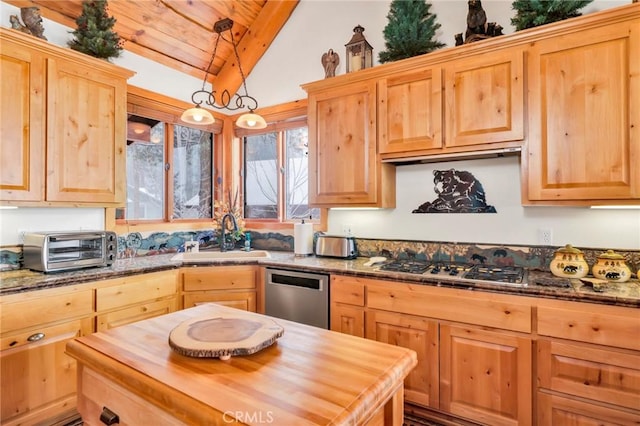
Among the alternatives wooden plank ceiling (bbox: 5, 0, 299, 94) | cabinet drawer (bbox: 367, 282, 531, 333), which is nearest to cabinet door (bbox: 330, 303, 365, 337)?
cabinet drawer (bbox: 367, 282, 531, 333)

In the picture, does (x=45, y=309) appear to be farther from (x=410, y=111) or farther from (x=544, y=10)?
(x=544, y=10)

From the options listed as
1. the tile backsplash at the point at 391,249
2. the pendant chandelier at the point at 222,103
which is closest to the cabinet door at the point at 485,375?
the tile backsplash at the point at 391,249

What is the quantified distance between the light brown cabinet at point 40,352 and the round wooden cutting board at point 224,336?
1322 millimetres

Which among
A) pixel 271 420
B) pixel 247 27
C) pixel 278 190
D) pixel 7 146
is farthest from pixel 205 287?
pixel 247 27

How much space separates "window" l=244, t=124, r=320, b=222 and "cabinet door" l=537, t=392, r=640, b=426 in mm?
2281

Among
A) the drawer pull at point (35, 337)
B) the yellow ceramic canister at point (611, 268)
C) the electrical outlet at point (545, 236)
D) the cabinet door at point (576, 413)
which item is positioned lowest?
the cabinet door at point (576, 413)

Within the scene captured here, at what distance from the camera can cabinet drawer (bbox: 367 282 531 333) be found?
6.16 ft

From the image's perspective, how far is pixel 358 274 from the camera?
7.84 feet

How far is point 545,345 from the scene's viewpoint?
71.0 inches

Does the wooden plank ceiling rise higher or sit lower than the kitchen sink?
higher

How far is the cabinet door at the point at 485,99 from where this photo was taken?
214cm

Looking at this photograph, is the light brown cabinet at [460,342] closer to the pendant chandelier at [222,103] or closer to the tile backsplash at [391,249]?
the tile backsplash at [391,249]

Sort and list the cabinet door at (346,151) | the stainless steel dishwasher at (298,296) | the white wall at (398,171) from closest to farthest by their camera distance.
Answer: the white wall at (398,171) → the stainless steel dishwasher at (298,296) → the cabinet door at (346,151)

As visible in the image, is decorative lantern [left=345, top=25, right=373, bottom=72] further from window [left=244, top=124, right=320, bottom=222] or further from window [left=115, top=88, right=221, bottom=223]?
window [left=115, top=88, right=221, bottom=223]
